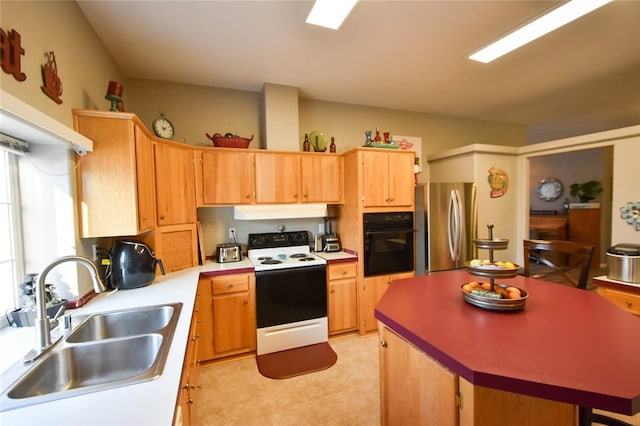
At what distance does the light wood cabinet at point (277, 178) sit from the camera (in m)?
2.96

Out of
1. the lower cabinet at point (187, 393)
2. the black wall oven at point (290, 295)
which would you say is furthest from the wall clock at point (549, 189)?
the lower cabinet at point (187, 393)

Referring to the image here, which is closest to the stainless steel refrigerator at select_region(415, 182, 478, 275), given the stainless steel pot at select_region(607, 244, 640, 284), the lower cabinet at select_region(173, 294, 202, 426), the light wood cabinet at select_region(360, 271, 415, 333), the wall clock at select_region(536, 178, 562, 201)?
the light wood cabinet at select_region(360, 271, 415, 333)

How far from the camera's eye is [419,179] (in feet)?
14.2

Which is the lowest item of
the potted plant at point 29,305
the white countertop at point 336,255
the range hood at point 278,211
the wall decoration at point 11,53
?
the white countertop at point 336,255

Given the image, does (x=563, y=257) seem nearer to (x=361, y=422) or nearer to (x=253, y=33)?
(x=361, y=422)

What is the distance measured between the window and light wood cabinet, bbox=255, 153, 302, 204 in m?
1.76

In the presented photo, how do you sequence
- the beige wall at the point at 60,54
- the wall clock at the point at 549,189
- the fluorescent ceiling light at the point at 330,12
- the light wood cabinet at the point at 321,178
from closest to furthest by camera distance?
the beige wall at the point at 60,54 → the fluorescent ceiling light at the point at 330,12 → the light wood cabinet at the point at 321,178 → the wall clock at the point at 549,189

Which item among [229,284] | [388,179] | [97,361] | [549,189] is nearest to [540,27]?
[388,179]

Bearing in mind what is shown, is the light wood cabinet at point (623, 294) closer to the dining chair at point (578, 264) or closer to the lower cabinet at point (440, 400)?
the dining chair at point (578, 264)

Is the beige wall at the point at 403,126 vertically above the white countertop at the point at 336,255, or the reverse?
the beige wall at the point at 403,126

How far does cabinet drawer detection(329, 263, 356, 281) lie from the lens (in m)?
2.95

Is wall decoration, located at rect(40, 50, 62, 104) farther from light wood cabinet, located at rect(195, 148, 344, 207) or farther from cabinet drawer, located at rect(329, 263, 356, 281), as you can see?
cabinet drawer, located at rect(329, 263, 356, 281)

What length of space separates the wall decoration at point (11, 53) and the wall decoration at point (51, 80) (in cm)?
16

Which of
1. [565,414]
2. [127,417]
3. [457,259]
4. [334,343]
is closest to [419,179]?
[457,259]
